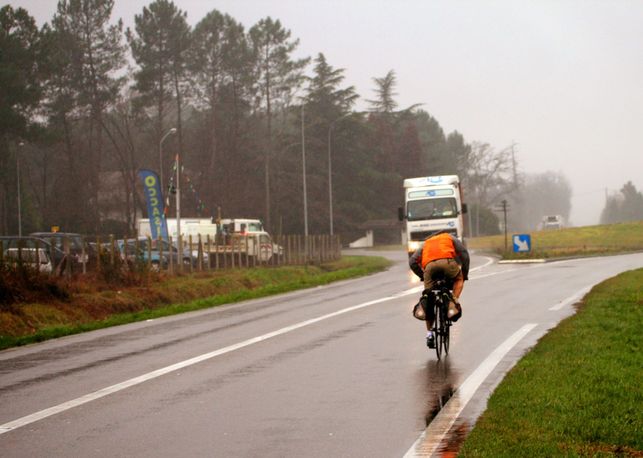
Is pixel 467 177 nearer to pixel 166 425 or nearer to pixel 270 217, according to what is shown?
pixel 270 217

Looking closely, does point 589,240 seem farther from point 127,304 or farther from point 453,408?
point 453,408

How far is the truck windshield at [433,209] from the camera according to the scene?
42281mm

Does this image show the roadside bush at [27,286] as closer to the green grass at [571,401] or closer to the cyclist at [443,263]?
the cyclist at [443,263]

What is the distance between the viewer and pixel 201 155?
89.9 meters

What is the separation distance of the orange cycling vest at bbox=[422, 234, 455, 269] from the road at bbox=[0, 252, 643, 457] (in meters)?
1.26

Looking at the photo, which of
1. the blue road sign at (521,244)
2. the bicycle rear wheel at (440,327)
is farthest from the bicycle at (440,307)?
the blue road sign at (521,244)

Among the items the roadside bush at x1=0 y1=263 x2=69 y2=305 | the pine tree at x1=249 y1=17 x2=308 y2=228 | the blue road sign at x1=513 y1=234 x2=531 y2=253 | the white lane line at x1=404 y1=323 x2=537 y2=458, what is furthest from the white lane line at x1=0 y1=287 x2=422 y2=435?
the pine tree at x1=249 y1=17 x2=308 y2=228

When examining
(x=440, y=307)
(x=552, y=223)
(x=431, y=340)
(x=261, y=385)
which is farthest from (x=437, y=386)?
(x=552, y=223)

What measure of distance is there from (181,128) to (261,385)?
243 feet

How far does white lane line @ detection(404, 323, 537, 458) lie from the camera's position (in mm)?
7453

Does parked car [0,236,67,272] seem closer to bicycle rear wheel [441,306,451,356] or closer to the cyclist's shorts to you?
bicycle rear wheel [441,306,451,356]

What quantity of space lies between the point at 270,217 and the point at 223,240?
51370 mm

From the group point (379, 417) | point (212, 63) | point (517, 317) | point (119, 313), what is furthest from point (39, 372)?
point (212, 63)

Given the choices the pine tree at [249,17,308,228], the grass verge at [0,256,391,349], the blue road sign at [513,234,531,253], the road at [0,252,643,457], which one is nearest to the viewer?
the road at [0,252,643,457]
